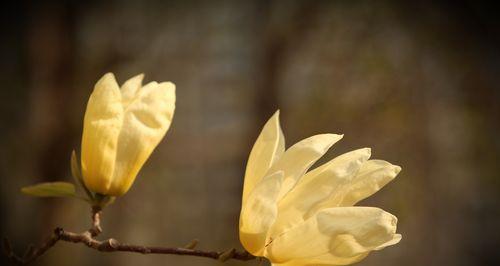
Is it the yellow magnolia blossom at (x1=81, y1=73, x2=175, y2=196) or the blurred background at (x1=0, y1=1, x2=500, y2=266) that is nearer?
the yellow magnolia blossom at (x1=81, y1=73, x2=175, y2=196)

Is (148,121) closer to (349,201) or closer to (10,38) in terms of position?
(349,201)

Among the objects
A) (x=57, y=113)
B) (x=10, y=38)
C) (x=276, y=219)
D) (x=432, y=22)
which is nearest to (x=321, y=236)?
(x=276, y=219)

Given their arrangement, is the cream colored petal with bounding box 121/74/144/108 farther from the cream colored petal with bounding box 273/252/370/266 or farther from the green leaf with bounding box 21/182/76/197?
the cream colored petal with bounding box 273/252/370/266

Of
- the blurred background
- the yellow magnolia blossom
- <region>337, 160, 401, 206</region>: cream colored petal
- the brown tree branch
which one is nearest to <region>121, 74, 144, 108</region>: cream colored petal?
the yellow magnolia blossom

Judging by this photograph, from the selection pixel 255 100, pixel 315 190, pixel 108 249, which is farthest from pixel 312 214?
pixel 255 100

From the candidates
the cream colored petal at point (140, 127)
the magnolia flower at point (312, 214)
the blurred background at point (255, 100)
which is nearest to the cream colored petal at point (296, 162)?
the magnolia flower at point (312, 214)

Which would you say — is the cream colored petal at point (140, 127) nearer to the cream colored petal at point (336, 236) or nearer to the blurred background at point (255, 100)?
the cream colored petal at point (336, 236)

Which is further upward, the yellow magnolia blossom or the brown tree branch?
the yellow magnolia blossom

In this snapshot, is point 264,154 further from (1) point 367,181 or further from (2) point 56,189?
(2) point 56,189
